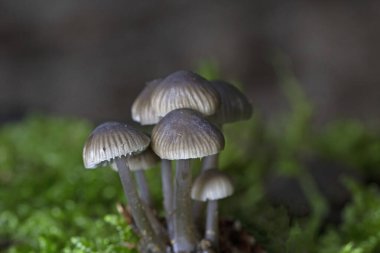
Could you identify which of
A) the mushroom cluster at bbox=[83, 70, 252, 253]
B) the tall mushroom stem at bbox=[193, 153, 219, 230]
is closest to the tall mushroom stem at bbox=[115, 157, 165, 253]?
the mushroom cluster at bbox=[83, 70, 252, 253]

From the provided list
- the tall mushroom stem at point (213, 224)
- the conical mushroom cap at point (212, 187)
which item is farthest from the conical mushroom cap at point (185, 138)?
the tall mushroom stem at point (213, 224)

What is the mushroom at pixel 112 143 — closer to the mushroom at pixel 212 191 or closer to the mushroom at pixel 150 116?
the mushroom at pixel 150 116

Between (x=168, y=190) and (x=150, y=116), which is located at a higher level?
(x=150, y=116)

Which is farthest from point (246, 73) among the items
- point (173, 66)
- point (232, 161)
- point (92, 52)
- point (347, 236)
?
point (347, 236)

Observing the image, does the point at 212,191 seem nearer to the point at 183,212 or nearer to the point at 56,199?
the point at 183,212

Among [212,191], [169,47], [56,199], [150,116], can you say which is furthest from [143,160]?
[169,47]

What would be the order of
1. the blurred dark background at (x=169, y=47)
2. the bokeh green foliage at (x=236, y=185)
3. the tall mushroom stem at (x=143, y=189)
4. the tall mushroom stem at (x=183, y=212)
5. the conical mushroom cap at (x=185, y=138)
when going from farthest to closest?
the blurred dark background at (x=169, y=47), the bokeh green foliage at (x=236, y=185), the tall mushroom stem at (x=143, y=189), the tall mushroom stem at (x=183, y=212), the conical mushroom cap at (x=185, y=138)

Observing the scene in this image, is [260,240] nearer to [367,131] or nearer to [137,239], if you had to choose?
[137,239]

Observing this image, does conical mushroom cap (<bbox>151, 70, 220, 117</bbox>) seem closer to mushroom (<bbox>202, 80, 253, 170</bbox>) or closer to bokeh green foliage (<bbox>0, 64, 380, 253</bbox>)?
mushroom (<bbox>202, 80, 253, 170</bbox>)
